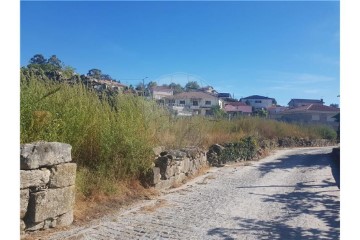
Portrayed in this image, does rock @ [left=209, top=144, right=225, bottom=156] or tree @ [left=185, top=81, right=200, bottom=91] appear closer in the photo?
rock @ [left=209, top=144, right=225, bottom=156]

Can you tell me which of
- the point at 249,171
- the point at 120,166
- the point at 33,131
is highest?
the point at 33,131

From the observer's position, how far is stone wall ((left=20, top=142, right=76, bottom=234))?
384 cm

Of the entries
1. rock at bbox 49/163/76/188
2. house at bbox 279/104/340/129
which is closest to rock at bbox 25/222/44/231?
rock at bbox 49/163/76/188

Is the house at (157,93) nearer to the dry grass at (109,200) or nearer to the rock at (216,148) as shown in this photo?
the rock at (216,148)

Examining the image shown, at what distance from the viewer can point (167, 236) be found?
13.9ft

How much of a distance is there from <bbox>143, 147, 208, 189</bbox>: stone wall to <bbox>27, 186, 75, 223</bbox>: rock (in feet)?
8.39

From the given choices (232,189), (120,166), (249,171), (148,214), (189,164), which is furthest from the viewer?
(249,171)

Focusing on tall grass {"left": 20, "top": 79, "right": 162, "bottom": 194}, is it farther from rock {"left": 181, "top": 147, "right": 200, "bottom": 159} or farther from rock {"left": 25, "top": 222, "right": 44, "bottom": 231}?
rock {"left": 181, "top": 147, "right": 200, "bottom": 159}

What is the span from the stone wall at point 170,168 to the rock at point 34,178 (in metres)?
2.97

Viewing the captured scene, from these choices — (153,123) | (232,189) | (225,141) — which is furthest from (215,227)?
(225,141)

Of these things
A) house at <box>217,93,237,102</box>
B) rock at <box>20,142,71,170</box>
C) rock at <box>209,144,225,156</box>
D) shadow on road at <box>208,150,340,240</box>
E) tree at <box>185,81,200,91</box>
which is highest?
tree at <box>185,81,200,91</box>

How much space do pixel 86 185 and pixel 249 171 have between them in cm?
655

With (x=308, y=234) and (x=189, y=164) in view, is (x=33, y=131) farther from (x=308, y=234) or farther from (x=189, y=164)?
(x=189, y=164)

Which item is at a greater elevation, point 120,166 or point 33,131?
point 33,131
